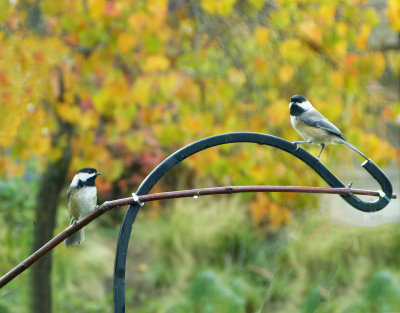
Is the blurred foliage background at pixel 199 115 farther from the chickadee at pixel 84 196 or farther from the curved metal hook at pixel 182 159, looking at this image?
the curved metal hook at pixel 182 159

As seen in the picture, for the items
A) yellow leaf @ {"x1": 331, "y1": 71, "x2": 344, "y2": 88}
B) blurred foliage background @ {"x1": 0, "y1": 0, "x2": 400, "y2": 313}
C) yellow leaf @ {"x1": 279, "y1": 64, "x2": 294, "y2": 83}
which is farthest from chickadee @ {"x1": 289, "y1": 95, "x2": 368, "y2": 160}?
yellow leaf @ {"x1": 279, "y1": 64, "x2": 294, "y2": 83}

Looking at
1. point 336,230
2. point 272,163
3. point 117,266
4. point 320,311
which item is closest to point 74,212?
point 117,266

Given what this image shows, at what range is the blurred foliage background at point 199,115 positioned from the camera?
336 cm

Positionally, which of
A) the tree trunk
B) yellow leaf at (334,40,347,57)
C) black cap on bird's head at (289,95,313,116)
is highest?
yellow leaf at (334,40,347,57)

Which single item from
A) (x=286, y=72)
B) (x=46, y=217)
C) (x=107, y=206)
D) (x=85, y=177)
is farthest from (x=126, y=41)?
(x=107, y=206)

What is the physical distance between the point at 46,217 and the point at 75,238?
2.49 meters

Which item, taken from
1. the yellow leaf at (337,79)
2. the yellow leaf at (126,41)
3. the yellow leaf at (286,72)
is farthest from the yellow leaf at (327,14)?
the yellow leaf at (126,41)

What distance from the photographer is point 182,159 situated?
1538mm

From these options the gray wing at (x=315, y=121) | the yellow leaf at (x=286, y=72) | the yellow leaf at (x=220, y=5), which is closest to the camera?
the gray wing at (x=315, y=121)

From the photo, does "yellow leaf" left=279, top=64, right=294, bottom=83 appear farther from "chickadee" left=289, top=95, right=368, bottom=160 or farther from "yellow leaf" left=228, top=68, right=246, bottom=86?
"chickadee" left=289, top=95, right=368, bottom=160

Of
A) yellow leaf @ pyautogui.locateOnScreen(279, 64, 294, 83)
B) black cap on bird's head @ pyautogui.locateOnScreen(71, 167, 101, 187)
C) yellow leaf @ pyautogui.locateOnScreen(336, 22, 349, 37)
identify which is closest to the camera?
black cap on bird's head @ pyautogui.locateOnScreen(71, 167, 101, 187)

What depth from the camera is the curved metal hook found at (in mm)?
1489

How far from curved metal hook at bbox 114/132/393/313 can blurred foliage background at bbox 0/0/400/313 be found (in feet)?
4.58

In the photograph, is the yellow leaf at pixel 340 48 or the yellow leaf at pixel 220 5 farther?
the yellow leaf at pixel 340 48
